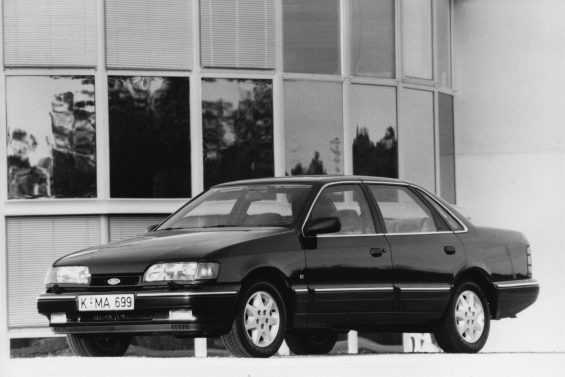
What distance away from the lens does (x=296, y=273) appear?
1176 cm

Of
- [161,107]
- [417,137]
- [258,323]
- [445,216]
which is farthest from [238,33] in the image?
[258,323]

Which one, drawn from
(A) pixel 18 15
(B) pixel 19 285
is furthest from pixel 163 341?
(A) pixel 18 15

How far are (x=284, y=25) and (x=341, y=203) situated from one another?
5607mm

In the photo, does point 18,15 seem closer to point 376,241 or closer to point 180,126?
point 180,126

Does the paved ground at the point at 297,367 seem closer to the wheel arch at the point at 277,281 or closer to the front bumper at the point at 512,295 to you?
the wheel arch at the point at 277,281

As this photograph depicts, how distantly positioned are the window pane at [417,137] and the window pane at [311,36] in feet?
4.26

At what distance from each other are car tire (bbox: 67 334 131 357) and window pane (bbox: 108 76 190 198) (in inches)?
198

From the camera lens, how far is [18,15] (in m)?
17.4

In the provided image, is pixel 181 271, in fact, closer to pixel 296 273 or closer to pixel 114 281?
pixel 114 281

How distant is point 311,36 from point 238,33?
3.05 feet

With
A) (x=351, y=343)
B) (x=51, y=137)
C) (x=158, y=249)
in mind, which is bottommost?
(x=351, y=343)

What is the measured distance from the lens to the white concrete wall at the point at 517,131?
2128 centimetres

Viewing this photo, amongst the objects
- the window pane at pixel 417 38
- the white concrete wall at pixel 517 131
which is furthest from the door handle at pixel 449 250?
the white concrete wall at pixel 517 131

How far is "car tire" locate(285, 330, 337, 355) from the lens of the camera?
14.0 meters
